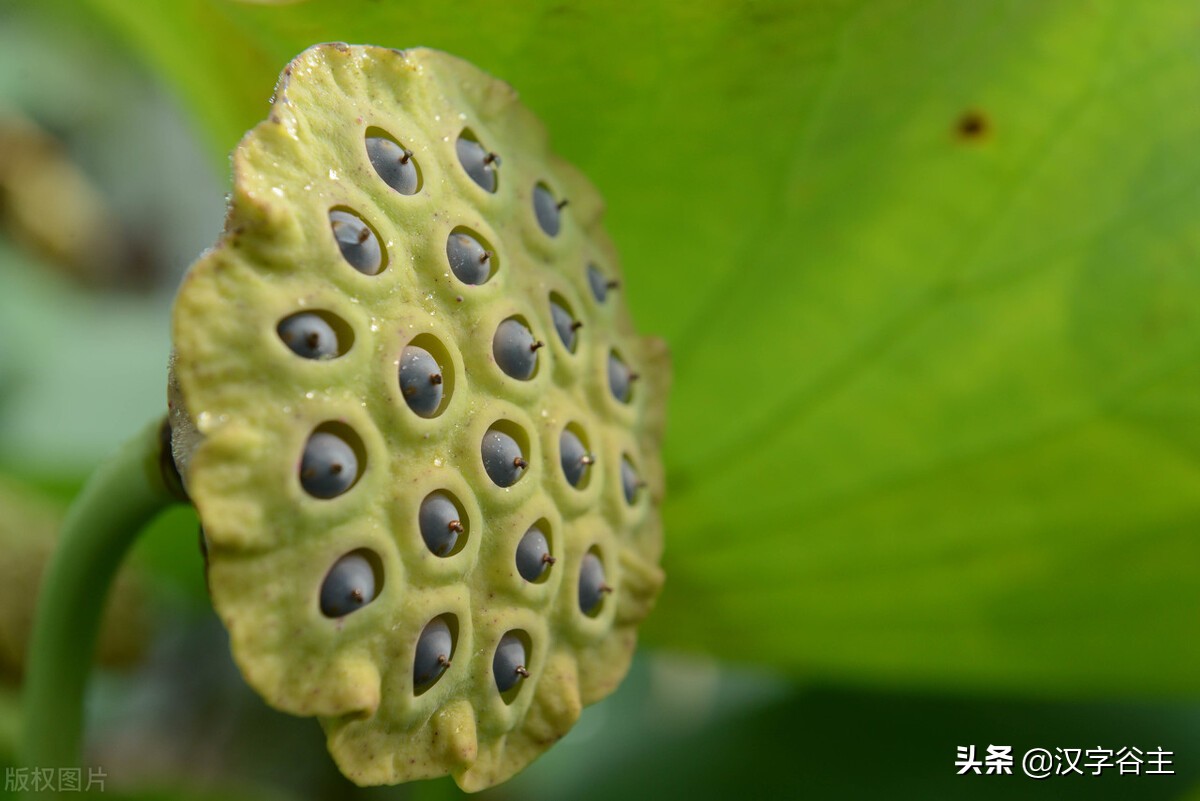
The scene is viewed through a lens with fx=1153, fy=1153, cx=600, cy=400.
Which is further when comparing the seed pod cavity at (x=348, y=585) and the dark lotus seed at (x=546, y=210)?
the dark lotus seed at (x=546, y=210)

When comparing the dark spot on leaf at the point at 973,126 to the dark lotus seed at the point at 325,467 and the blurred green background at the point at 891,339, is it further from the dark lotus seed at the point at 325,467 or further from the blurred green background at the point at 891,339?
the dark lotus seed at the point at 325,467

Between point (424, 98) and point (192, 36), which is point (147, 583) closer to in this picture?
point (192, 36)

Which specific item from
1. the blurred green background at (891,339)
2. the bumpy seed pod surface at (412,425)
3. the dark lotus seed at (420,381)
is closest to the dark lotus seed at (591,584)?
the bumpy seed pod surface at (412,425)

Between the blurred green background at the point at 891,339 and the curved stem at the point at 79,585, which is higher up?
the blurred green background at the point at 891,339

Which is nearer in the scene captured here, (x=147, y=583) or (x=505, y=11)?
(x=505, y=11)

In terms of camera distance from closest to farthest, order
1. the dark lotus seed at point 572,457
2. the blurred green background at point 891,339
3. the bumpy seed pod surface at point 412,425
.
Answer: the bumpy seed pod surface at point 412,425
the dark lotus seed at point 572,457
the blurred green background at point 891,339

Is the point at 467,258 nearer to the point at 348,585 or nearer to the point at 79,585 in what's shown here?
the point at 348,585

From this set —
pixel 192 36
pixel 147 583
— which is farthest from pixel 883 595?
pixel 147 583
